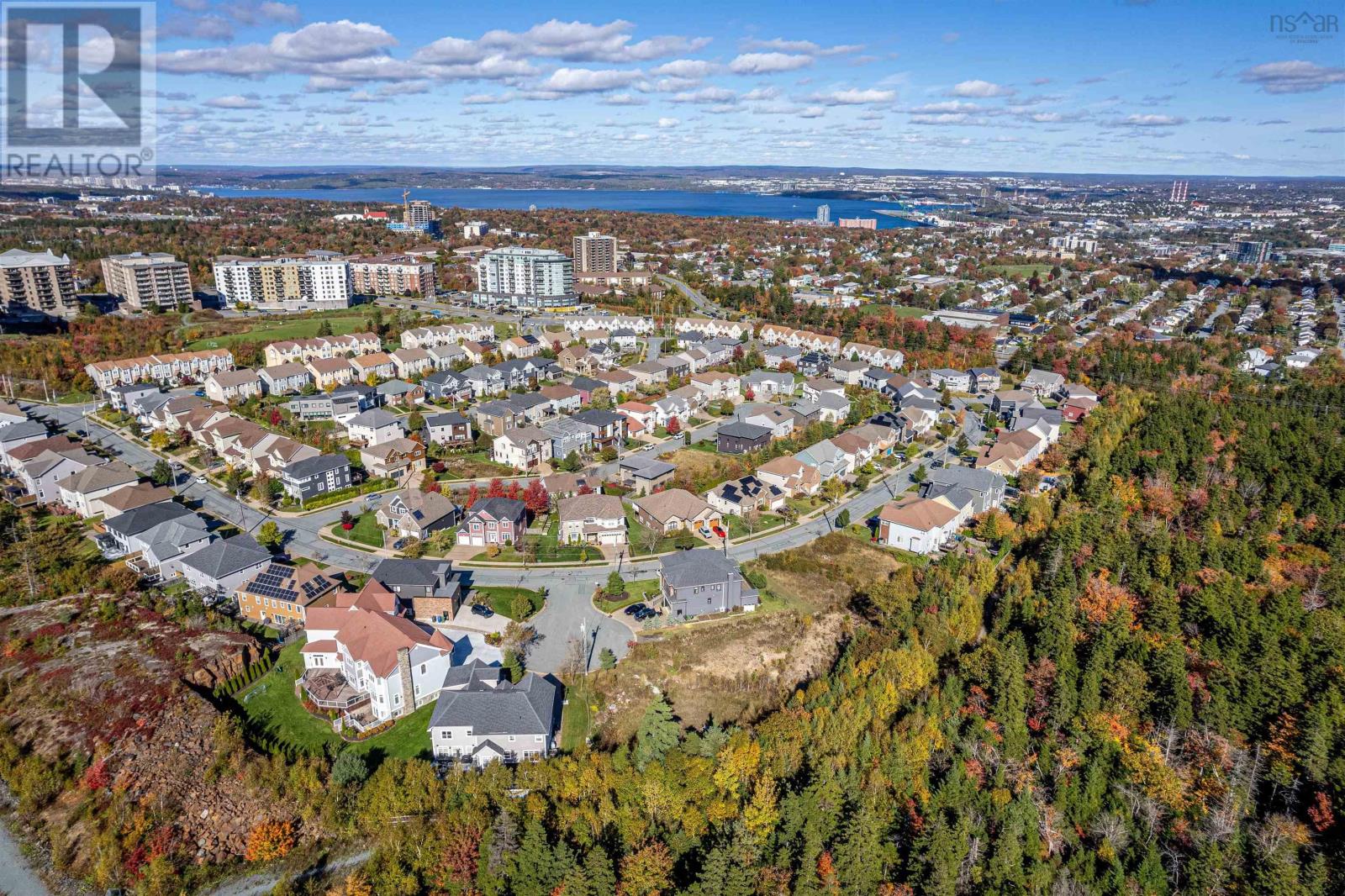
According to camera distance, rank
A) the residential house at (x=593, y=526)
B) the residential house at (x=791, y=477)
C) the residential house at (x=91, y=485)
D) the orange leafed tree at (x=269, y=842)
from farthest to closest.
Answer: the residential house at (x=791, y=477), the residential house at (x=91, y=485), the residential house at (x=593, y=526), the orange leafed tree at (x=269, y=842)

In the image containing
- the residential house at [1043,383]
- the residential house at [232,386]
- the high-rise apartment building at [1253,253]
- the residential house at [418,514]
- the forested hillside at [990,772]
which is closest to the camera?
the forested hillside at [990,772]

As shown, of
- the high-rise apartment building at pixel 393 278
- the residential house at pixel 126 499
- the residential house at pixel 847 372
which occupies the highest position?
the high-rise apartment building at pixel 393 278

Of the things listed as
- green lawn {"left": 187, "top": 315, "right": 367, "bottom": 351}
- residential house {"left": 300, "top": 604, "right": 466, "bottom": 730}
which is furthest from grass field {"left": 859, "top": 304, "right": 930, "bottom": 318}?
residential house {"left": 300, "top": 604, "right": 466, "bottom": 730}

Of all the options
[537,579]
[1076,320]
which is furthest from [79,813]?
[1076,320]

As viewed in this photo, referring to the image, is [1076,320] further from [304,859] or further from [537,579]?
[304,859]

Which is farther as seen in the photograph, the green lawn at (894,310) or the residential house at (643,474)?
the green lawn at (894,310)

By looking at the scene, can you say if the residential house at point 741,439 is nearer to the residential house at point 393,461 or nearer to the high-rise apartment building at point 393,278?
the residential house at point 393,461

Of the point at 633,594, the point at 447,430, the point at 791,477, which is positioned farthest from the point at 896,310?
the point at 633,594

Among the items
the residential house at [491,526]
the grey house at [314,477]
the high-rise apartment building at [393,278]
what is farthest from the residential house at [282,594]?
the high-rise apartment building at [393,278]
